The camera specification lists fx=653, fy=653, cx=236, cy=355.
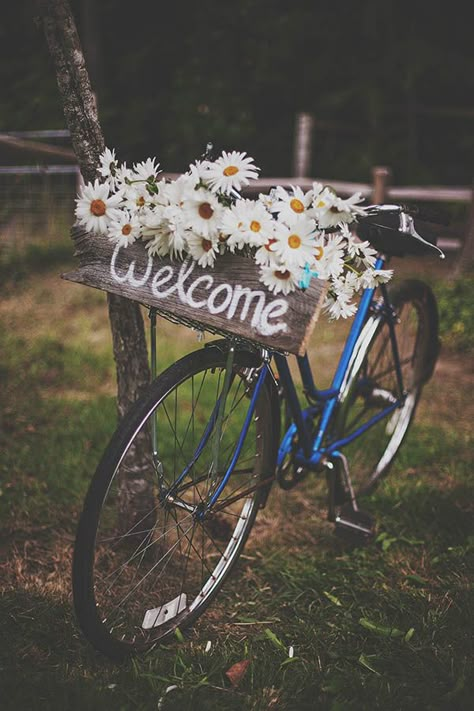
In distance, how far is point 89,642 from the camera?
177 cm

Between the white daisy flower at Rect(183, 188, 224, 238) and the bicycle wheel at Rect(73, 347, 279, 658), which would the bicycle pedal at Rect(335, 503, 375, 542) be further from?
the white daisy flower at Rect(183, 188, 224, 238)

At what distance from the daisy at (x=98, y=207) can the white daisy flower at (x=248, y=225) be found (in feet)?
0.99

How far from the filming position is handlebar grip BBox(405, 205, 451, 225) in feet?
6.98

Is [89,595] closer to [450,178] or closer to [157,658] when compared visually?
[157,658]

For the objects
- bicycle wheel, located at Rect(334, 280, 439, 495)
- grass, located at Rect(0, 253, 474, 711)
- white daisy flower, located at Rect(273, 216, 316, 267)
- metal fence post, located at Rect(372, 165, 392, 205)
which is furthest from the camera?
metal fence post, located at Rect(372, 165, 392, 205)

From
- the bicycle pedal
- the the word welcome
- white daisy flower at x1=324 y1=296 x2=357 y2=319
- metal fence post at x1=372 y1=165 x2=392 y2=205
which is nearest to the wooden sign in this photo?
the the word welcome

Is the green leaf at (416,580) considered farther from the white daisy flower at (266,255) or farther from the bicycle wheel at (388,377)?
the white daisy flower at (266,255)

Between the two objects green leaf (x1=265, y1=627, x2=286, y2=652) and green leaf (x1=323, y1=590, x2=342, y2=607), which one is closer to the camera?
green leaf (x1=265, y1=627, x2=286, y2=652)

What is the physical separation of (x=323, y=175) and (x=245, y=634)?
7.71 metres

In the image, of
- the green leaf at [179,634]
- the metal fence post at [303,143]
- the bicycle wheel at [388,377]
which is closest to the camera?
the green leaf at [179,634]

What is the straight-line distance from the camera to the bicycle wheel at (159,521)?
163 cm

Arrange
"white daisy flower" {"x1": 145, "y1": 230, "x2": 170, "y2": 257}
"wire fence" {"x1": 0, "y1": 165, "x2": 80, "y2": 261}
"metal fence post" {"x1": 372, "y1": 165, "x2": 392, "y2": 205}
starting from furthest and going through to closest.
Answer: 1. "metal fence post" {"x1": 372, "y1": 165, "x2": 392, "y2": 205}
2. "wire fence" {"x1": 0, "y1": 165, "x2": 80, "y2": 261}
3. "white daisy flower" {"x1": 145, "y1": 230, "x2": 170, "y2": 257}

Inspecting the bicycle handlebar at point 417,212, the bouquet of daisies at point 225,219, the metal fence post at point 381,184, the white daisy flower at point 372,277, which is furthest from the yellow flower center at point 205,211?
the metal fence post at point 381,184

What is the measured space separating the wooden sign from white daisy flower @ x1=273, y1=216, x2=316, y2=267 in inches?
2.9
